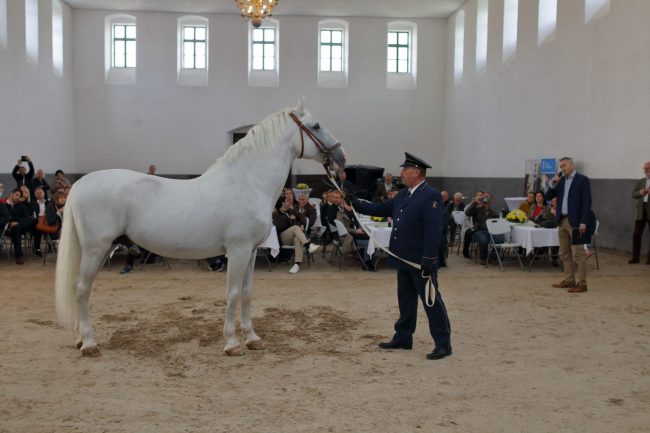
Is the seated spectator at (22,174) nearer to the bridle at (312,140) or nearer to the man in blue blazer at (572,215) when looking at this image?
the bridle at (312,140)

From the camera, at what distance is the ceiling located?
66.9 feet

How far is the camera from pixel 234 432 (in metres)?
3.31

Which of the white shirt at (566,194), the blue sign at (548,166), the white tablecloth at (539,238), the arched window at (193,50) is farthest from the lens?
the arched window at (193,50)

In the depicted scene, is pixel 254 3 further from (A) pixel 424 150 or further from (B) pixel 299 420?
(B) pixel 299 420

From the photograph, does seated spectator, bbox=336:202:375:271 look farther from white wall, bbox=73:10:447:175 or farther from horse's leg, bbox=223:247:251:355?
white wall, bbox=73:10:447:175

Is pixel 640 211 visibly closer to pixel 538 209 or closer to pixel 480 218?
pixel 538 209

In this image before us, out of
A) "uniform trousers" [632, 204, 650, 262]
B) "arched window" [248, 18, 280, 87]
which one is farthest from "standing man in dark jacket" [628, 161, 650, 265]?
"arched window" [248, 18, 280, 87]

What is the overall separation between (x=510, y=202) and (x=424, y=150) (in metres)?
9.54

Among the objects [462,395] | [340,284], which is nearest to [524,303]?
[340,284]

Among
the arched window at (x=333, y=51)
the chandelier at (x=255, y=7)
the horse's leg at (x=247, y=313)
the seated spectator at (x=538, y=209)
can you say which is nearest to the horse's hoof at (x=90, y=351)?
the horse's leg at (x=247, y=313)

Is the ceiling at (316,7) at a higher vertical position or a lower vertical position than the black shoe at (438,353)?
higher

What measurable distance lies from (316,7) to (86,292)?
18103mm

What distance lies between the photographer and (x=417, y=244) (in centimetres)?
484

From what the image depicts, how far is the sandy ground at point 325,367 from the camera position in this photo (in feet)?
11.6
